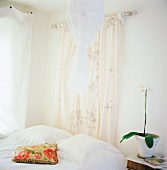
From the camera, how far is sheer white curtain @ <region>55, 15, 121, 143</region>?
8.79ft

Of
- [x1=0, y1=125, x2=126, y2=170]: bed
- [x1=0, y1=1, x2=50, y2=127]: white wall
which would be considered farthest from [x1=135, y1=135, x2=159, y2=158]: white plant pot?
[x1=0, y1=1, x2=50, y2=127]: white wall

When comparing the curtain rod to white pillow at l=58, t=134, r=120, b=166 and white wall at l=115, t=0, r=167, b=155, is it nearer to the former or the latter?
white wall at l=115, t=0, r=167, b=155

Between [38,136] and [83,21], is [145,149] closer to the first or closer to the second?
[38,136]

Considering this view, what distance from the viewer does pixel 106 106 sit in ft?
8.87

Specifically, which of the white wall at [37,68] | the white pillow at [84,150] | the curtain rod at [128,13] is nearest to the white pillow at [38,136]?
the white pillow at [84,150]

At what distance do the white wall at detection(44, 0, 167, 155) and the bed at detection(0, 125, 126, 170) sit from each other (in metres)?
0.36

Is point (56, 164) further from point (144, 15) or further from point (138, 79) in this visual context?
point (144, 15)

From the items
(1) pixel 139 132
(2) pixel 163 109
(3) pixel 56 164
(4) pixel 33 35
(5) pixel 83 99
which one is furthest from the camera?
(4) pixel 33 35

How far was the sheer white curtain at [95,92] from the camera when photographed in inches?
105

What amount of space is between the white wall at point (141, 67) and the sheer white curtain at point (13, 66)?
1.22 metres

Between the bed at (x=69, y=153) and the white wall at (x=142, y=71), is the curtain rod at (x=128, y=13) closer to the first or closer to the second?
the white wall at (x=142, y=71)

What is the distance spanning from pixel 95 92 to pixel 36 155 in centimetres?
111

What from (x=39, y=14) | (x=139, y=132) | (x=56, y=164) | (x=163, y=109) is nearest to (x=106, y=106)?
(x=139, y=132)

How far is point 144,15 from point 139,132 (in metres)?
1.35
